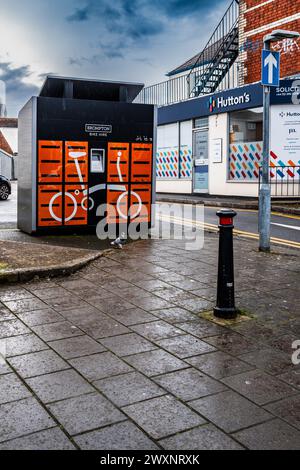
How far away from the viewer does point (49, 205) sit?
380 inches

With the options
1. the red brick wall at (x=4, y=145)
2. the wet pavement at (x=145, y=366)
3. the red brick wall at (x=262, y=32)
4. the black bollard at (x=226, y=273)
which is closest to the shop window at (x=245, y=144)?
the red brick wall at (x=262, y=32)

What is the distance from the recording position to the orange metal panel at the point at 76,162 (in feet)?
→ 31.6

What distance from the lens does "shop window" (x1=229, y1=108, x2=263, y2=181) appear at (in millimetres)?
19594

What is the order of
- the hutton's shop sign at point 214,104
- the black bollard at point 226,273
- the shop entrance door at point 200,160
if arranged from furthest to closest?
the shop entrance door at point 200,160 → the hutton's shop sign at point 214,104 → the black bollard at point 226,273

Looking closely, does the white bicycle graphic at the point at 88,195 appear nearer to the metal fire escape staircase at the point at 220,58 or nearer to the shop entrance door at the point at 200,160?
the shop entrance door at the point at 200,160

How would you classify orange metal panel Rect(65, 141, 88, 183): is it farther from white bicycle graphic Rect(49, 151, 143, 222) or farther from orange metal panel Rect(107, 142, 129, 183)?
orange metal panel Rect(107, 142, 129, 183)

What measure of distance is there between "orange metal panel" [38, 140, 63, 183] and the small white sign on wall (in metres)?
12.5

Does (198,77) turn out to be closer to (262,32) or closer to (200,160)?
(262,32)

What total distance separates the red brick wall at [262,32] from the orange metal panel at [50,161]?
12.7m

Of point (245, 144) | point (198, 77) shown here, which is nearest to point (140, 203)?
point (245, 144)

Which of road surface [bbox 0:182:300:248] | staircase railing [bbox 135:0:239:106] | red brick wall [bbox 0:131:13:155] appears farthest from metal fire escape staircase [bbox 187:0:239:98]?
red brick wall [bbox 0:131:13:155]

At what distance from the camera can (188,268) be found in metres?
7.27

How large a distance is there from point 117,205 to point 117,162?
2.70 ft
